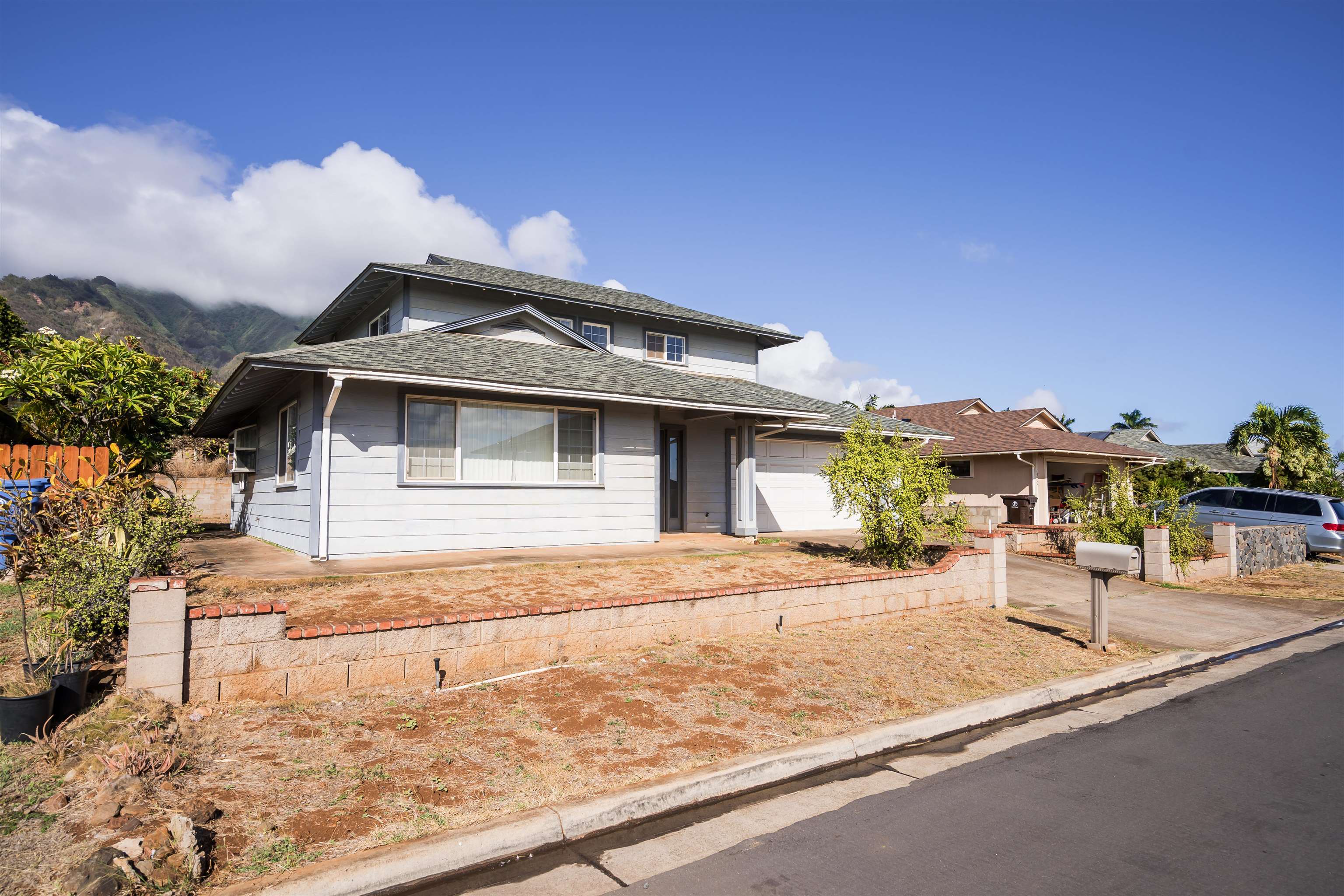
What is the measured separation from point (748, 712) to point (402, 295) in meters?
12.9

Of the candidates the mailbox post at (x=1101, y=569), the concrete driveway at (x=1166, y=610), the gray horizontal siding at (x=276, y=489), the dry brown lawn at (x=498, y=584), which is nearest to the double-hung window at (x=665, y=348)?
the dry brown lawn at (x=498, y=584)

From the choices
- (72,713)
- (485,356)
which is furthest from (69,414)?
(72,713)

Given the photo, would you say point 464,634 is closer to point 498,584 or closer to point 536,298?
point 498,584

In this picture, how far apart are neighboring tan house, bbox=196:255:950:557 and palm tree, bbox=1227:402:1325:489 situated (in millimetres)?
22426

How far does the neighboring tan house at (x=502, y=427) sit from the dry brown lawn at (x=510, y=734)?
19.0 ft

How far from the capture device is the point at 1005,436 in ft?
86.3

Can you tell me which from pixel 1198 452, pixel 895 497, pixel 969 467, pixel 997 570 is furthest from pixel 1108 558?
pixel 1198 452

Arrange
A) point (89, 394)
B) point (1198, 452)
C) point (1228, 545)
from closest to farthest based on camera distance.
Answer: point (89, 394), point (1228, 545), point (1198, 452)

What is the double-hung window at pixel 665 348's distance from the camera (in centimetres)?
1945

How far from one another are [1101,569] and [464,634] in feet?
24.2

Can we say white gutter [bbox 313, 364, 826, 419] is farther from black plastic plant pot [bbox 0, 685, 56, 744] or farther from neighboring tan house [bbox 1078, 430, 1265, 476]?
neighboring tan house [bbox 1078, 430, 1265, 476]

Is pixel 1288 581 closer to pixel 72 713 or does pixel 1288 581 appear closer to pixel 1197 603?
pixel 1197 603

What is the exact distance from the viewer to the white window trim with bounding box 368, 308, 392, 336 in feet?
55.0

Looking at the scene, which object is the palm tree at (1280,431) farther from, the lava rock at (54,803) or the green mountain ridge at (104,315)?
the green mountain ridge at (104,315)
